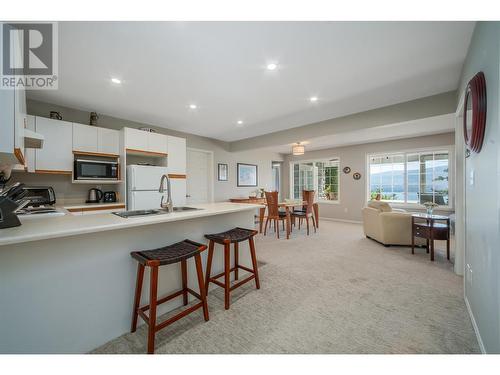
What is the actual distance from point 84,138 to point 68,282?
108 inches

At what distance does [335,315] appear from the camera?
1761 mm

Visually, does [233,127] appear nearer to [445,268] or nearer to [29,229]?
[29,229]

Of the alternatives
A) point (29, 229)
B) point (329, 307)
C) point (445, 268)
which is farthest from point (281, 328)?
point (445, 268)

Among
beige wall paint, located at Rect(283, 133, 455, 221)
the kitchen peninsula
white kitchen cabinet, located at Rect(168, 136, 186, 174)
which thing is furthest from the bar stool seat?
beige wall paint, located at Rect(283, 133, 455, 221)

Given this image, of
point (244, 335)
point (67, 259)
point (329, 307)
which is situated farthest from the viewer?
point (329, 307)

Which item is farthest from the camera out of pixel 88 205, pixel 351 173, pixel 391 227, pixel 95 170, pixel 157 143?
pixel 351 173

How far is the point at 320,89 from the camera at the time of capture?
2.71m

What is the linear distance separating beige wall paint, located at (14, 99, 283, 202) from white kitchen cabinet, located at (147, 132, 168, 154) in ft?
1.74

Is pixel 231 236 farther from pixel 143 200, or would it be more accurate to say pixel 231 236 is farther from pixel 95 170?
pixel 95 170

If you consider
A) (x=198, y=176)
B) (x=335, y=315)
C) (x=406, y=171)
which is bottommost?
(x=335, y=315)

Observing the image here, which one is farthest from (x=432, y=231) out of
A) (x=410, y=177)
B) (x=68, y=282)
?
(x=68, y=282)

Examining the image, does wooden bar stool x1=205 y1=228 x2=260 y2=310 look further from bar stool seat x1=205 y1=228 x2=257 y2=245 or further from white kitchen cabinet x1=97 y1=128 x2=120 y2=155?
white kitchen cabinet x1=97 y1=128 x2=120 y2=155

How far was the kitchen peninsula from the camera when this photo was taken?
114 cm
